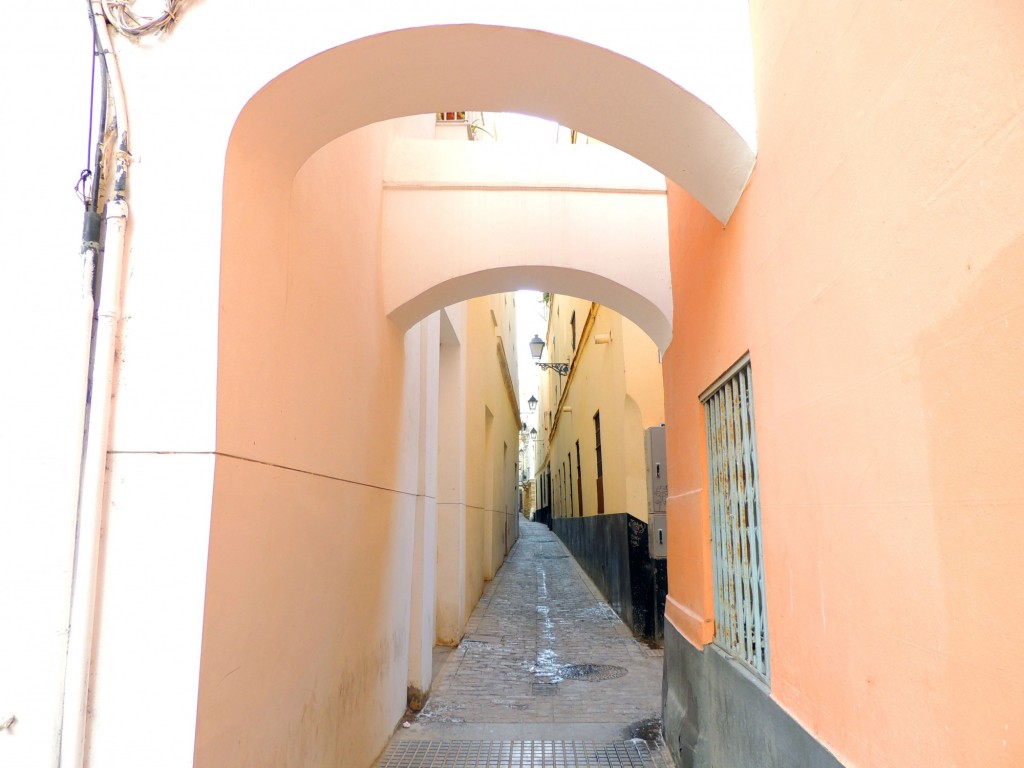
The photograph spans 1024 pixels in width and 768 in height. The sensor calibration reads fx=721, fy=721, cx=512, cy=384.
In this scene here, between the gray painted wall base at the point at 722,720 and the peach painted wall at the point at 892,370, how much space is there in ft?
0.33

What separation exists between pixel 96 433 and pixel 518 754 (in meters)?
3.74

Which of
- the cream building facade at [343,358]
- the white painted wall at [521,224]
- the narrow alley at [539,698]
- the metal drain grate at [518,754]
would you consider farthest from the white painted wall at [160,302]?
the narrow alley at [539,698]

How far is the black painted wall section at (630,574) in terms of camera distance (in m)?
8.09

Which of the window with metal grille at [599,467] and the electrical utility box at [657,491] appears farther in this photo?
the window with metal grille at [599,467]

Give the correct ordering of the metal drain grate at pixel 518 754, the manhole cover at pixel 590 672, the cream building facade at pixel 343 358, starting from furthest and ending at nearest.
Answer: the manhole cover at pixel 590 672
the metal drain grate at pixel 518 754
the cream building facade at pixel 343 358

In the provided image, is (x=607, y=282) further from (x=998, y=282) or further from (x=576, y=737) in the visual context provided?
(x=998, y=282)

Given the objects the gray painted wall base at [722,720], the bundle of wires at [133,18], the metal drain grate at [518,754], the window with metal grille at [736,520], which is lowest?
the metal drain grate at [518,754]

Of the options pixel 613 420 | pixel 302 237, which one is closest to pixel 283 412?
pixel 302 237

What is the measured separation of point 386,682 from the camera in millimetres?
5145

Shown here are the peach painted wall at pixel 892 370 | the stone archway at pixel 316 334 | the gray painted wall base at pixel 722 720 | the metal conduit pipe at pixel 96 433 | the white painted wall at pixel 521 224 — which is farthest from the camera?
the white painted wall at pixel 521 224

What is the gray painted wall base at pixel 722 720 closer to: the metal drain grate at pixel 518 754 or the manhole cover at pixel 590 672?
the metal drain grate at pixel 518 754

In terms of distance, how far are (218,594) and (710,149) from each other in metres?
2.59

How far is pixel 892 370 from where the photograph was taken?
1.78 metres

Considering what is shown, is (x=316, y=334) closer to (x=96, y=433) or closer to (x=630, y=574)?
(x=96, y=433)
